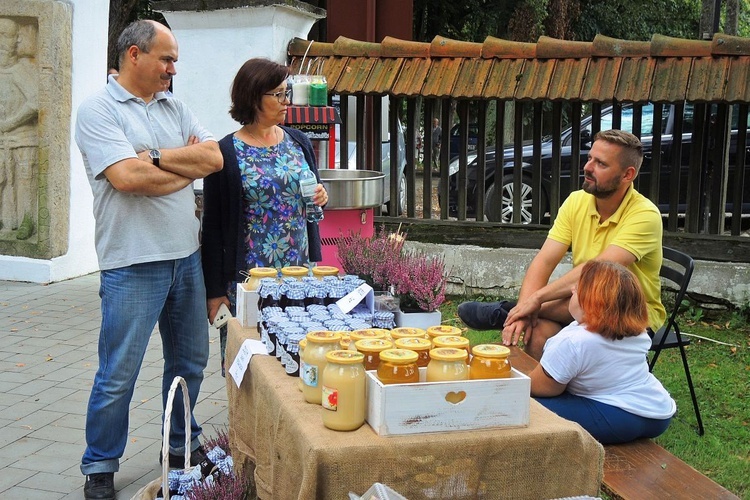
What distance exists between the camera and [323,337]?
2596 mm

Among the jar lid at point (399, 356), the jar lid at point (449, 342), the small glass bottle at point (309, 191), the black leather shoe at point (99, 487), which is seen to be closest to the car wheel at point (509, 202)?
the small glass bottle at point (309, 191)

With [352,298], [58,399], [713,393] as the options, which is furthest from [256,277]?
[713,393]

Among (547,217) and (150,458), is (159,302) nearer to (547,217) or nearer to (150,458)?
(150,458)

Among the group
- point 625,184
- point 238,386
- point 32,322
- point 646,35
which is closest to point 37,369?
point 32,322

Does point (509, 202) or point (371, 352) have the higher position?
point (509, 202)

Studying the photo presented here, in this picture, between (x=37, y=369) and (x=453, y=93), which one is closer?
(x=37, y=369)

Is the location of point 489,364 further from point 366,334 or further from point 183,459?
point 183,459

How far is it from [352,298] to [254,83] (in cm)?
123

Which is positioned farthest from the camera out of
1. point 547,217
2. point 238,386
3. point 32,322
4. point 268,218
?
point 547,217

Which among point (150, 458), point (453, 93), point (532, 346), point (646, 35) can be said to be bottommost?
point (150, 458)

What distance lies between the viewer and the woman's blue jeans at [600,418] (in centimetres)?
336

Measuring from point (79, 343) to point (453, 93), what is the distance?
3421 mm

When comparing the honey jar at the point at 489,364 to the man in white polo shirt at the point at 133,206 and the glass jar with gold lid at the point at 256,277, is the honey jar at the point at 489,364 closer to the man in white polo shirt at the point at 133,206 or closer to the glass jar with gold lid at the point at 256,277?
the glass jar with gold lid at the point at 256,277

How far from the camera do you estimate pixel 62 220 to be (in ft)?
25.8
